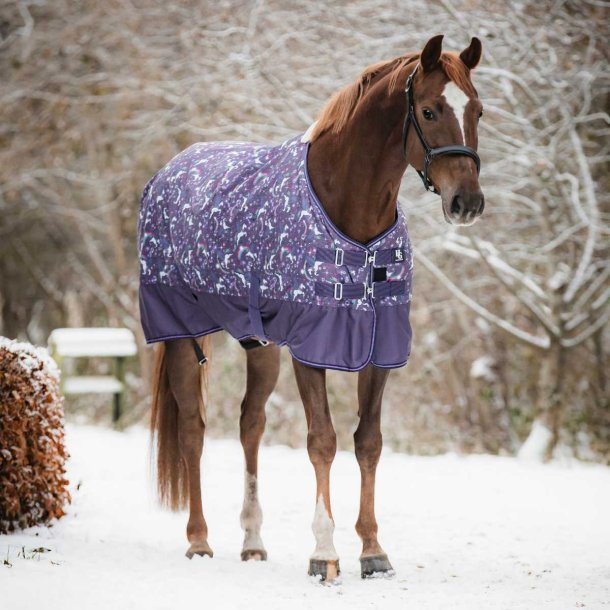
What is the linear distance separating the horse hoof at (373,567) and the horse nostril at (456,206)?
4.79 ft

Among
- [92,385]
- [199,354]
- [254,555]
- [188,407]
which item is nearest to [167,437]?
[188,407]

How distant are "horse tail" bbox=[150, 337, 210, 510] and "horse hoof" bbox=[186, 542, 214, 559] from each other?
14.5 inches

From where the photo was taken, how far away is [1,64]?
11273 millimetres

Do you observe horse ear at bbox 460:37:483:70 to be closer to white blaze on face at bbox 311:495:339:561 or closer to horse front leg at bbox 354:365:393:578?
horse front leg at bbox 354:365:393:578

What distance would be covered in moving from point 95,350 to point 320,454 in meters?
5.07

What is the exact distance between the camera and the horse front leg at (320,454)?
149 inches

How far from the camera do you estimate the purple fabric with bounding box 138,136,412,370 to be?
12.3 feet

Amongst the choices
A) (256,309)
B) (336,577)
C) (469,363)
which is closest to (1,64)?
(469,363)

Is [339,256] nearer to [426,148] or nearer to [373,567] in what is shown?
[426,148]

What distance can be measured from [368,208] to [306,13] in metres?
5.03

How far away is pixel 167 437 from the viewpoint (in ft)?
15.4

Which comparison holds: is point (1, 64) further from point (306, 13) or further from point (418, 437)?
point (418, 437)

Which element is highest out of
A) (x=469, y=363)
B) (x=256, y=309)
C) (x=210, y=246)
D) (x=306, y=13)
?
(x=306, y=13)

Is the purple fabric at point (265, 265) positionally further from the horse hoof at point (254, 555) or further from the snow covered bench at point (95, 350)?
the snow covered bench at point (95, 350)
